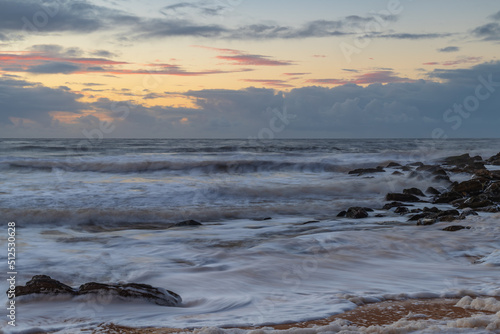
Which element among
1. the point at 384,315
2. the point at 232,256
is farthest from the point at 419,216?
the point at 384,315

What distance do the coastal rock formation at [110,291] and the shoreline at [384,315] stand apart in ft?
1.65

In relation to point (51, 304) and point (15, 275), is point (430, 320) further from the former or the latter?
point (15, 275)

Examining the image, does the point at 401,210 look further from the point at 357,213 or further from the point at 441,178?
the point at 441,178

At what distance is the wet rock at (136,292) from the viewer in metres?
3.74

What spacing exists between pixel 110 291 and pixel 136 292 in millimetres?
225

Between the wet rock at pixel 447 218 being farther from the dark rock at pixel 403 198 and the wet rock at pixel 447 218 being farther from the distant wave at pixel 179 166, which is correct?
the distant wave at pixel 179 166

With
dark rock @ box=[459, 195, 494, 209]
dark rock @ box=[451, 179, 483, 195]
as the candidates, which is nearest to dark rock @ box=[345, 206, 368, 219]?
dark rock @ box=[459, 195, 494, 209]

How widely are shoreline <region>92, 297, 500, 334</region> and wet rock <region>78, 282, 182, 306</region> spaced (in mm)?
495

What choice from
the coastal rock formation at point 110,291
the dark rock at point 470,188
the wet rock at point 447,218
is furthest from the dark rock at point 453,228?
the coastal rock formation at point 110,291

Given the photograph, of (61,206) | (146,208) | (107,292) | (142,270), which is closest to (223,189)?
(146,208)

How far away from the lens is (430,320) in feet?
10.4

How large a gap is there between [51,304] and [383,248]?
430cm

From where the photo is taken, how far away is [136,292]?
3777mm

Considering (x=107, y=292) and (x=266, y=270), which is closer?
(x=107, y=292)
